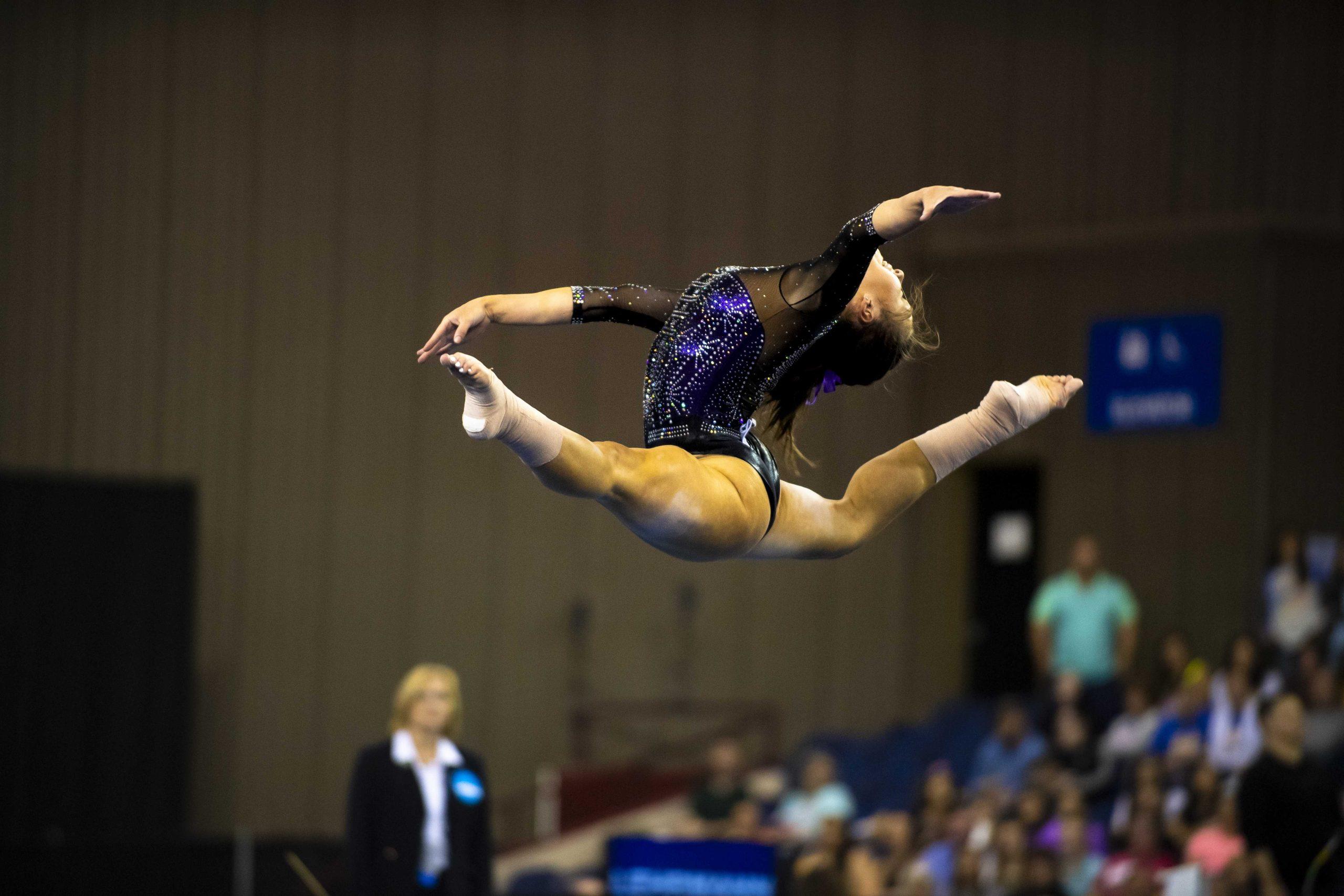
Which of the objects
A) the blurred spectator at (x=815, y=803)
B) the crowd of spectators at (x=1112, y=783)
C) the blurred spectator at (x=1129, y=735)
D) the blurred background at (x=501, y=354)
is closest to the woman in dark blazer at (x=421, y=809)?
the crowd of spectators at (x=1112, y=783)

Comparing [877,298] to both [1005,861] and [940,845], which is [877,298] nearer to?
[1005,861]

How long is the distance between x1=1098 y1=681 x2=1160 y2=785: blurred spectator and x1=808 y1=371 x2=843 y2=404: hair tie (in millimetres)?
4289

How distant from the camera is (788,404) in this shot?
12.7 ft

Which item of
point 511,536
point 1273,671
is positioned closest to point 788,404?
point 1273,671

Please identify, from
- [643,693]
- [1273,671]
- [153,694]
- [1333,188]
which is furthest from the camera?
[643,693]

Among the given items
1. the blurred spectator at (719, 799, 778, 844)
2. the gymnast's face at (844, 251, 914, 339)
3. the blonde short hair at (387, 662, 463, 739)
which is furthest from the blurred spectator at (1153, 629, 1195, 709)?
Result: the gymnast's face at (844, 251, 914, 339)

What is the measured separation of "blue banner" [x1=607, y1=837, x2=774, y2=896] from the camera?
19.9 feet

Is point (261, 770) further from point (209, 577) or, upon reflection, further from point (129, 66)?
point (129, 66)

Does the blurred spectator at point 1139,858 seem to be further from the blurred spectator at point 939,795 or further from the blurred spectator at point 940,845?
the blurred spectator at point 939,795

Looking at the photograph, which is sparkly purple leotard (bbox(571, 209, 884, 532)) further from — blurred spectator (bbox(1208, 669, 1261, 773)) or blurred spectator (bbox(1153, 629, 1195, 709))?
blurred spectator (bbox(1153, 629, 1195, 709))

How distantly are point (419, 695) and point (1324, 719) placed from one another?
396 cm

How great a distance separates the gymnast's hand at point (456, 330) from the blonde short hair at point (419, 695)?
1.67 m

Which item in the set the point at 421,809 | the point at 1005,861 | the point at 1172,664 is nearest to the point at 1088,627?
the point at 1172,664

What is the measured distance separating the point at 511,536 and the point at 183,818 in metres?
2.77
